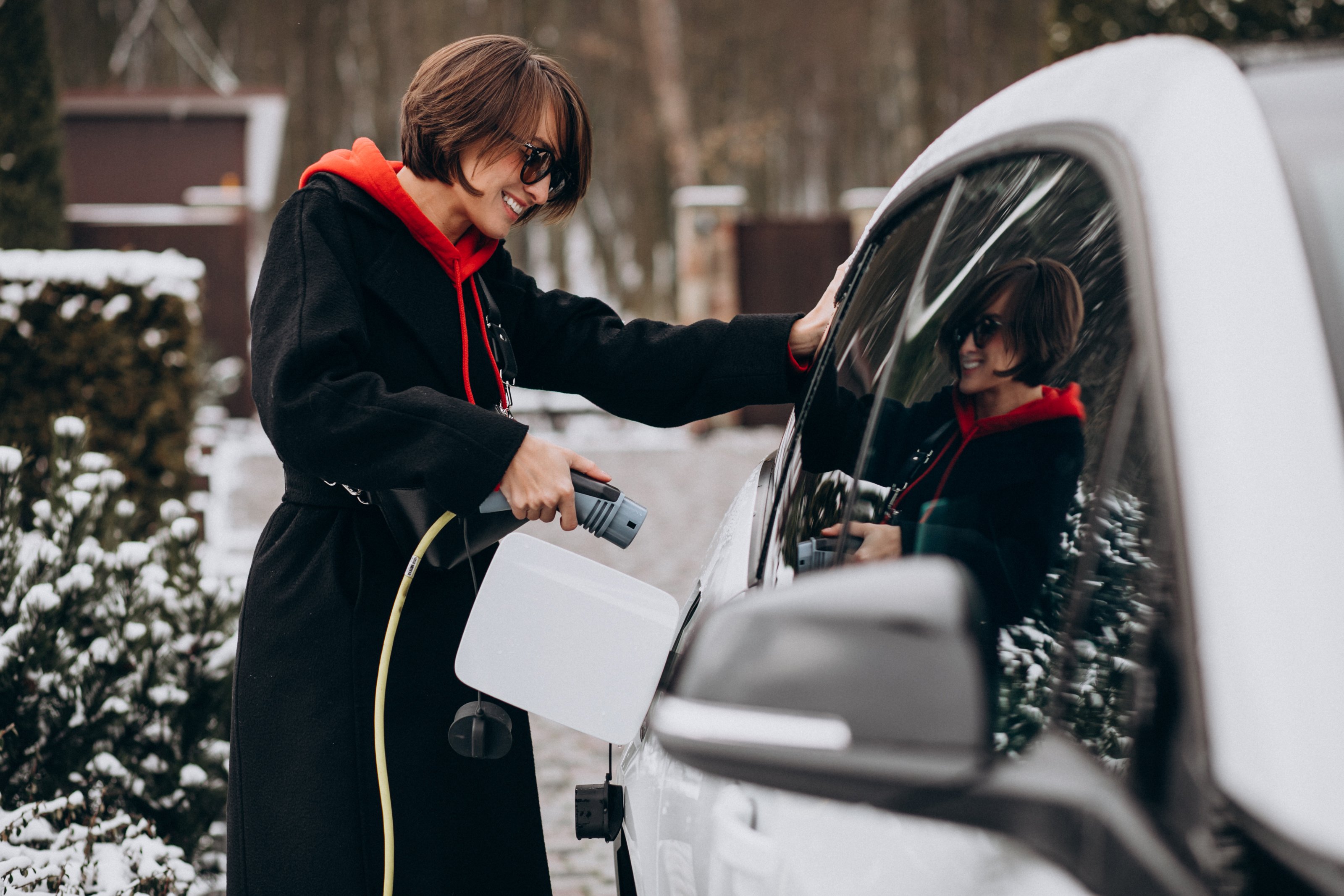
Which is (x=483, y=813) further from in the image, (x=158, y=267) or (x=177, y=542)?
(x=158, y=267)

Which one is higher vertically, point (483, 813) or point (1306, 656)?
point (1306, 656)

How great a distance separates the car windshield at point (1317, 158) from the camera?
802 millimetres

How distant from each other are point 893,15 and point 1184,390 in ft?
75.3

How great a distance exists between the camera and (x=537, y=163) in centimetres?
183

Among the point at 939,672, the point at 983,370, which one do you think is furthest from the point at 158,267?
the point at 939,672

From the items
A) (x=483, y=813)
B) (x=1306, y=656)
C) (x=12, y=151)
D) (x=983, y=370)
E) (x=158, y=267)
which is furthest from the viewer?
(x=12, y=151)

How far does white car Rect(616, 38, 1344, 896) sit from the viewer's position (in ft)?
2.36

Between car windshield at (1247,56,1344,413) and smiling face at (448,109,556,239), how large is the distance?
1081mm

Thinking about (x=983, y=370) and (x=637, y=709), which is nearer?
(x=983, y=370)

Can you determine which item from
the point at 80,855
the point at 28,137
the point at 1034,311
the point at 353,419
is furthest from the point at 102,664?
the point at 28,137

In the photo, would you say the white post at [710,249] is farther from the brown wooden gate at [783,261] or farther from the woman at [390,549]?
the woman at [390,549]

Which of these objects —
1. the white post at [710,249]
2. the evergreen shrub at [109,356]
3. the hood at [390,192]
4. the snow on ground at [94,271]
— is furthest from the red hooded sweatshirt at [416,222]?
the white post at [710,249]

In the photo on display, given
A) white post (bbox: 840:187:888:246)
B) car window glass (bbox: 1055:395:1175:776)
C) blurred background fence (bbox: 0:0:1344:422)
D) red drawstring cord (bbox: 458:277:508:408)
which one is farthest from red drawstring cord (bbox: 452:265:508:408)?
blurred background fence (bbox: 0:0:1344:422)

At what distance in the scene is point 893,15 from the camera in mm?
22219
